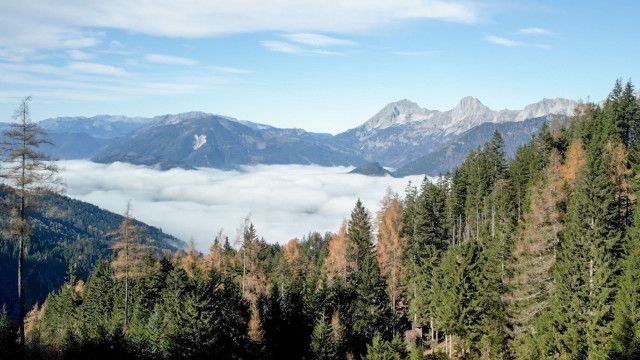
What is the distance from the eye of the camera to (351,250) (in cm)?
7906

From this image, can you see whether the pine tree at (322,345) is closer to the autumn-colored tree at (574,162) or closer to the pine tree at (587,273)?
the pine tree at (587,273)

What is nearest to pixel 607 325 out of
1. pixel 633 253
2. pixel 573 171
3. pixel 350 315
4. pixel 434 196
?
pixel 633 253

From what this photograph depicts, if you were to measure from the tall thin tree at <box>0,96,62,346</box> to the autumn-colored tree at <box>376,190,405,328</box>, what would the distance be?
4896 cm

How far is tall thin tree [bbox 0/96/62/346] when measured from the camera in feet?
112

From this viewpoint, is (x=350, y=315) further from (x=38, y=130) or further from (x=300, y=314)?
(x=38, y=130)

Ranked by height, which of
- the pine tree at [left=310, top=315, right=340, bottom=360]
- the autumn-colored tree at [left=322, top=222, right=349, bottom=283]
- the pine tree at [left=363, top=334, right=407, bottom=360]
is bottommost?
the pine tree at [left=310, top=315, right=340, bottom=360]

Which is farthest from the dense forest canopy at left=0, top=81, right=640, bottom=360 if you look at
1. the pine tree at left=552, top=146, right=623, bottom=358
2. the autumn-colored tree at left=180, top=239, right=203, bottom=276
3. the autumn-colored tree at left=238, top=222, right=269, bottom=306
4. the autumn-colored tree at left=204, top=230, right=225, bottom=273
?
the autumn-colored tree at left=180, top=239, right=203, bottom=276

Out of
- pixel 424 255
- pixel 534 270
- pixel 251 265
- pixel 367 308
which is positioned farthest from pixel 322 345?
pixel 424 255

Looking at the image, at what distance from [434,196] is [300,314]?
40.1 meters

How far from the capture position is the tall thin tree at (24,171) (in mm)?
34031

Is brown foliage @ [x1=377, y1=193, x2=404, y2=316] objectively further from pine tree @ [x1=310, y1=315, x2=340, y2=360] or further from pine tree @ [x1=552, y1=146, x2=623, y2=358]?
pine tree @ [x1=552, y1=146, x2=623, y2=358]

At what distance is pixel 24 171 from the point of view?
34.5 metres

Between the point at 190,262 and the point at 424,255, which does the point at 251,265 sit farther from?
the point at 424,255

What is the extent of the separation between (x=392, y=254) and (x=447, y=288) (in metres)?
28.8
